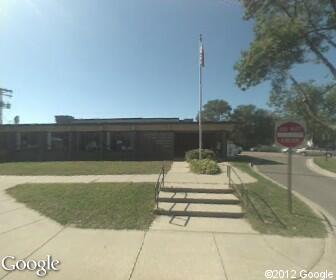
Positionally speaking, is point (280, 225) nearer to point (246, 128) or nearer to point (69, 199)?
point (69, 199)

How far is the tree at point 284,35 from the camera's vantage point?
63.0 feet

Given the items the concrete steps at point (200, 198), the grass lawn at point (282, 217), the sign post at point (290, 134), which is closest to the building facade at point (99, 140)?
the grass lawn at point (282, 217)

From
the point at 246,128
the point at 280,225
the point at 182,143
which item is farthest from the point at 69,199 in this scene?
the point at 246,128

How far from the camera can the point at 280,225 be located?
7441mm

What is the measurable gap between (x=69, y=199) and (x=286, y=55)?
16619 mm

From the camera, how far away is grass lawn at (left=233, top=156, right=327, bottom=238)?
23.2 ft
